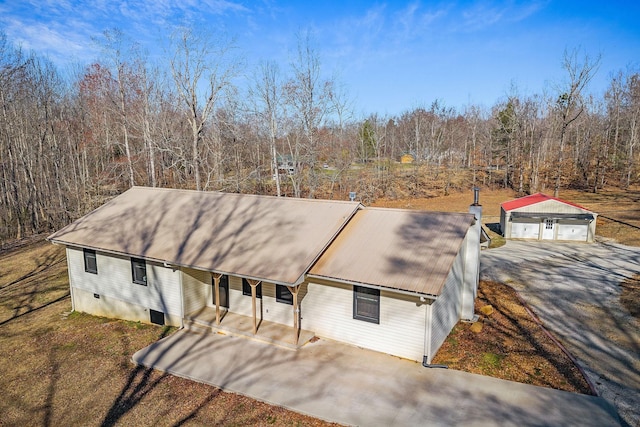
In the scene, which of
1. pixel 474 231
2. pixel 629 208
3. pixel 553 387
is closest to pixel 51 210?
pixel 474 231

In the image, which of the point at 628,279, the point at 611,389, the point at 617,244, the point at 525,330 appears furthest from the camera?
the point at 617,244

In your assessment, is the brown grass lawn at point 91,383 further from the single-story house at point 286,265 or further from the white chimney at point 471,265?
the white chimney at point 471,265

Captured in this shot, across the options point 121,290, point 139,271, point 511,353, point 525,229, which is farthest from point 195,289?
point 525,229

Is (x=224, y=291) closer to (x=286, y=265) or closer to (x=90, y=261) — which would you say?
(x=286, y=265)

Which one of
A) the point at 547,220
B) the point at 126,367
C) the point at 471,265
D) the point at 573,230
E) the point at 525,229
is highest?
the point at 471,265

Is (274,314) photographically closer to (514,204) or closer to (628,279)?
(628,279)

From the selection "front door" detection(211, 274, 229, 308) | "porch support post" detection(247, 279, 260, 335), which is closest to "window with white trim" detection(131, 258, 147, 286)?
"front door" detection(211, 274, 229, 308)
